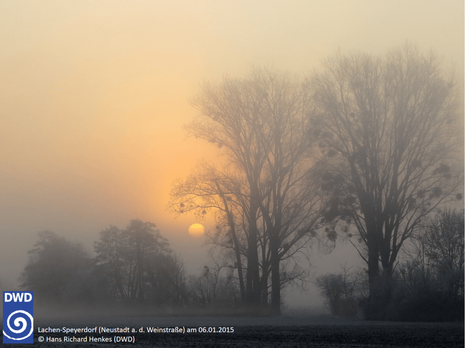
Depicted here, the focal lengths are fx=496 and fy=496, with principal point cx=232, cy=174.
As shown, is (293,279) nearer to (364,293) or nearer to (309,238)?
(309,238)

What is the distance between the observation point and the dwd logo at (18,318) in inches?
387

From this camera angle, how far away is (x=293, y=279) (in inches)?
984

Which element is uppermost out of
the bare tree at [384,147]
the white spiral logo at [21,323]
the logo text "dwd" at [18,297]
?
the bare tree at [384,147]

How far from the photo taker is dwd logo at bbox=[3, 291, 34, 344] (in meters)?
9.82

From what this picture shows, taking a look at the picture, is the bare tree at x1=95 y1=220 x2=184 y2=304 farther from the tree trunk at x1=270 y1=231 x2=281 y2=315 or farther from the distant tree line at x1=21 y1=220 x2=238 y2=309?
the tree trunk at x1=270 y1=231 x2=281 y2=315

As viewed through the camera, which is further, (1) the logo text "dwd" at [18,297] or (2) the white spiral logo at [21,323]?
(1) the logo text "dwd" at [18,297]

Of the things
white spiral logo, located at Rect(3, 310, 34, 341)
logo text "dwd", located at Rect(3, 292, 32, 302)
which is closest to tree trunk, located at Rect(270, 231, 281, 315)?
logo text "dwd", located at Rect(3, 292, 32, 302)

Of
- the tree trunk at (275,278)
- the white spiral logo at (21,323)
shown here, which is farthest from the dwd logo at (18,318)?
the tree trunk at (275,278)

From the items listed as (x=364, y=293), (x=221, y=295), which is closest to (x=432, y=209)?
(x=364, y=293)

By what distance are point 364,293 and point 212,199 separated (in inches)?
344

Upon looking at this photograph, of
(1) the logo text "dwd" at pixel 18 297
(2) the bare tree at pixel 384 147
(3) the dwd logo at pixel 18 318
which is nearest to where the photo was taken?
(3) the dwd logo at pixel 18 318

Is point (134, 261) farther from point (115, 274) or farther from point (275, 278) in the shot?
Result: point (275, 278)

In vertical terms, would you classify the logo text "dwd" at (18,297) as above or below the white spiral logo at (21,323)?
above

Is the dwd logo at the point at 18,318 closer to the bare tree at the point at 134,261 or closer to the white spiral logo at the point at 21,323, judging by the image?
the white spiral logo at the point at 21,323
